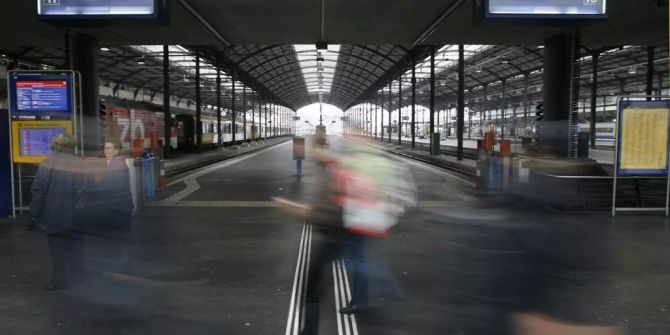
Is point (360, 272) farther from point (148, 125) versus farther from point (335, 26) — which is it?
point (148, 125)

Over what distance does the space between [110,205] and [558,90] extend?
11.1 metres

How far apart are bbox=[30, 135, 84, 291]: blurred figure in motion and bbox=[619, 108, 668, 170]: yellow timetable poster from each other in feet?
28.9

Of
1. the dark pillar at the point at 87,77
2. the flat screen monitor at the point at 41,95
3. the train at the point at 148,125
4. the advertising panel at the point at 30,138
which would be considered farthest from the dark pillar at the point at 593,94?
the advertising panel at the point at 30,138

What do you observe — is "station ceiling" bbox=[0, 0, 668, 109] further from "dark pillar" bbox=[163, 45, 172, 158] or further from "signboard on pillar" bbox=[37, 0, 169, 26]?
"dark pillar" bbox=[163, 45, 172, 158]

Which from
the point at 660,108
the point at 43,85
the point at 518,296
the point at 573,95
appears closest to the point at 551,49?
the point at 573,95

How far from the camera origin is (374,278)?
17.0ft

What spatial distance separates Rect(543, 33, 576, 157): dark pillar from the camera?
12.2 meters

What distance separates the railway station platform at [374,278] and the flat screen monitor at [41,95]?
2.04 meters

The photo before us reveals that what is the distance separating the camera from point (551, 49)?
1244 centimetres

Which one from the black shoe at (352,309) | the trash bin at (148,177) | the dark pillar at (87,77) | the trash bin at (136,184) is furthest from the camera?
the dark pillar at (87,77)

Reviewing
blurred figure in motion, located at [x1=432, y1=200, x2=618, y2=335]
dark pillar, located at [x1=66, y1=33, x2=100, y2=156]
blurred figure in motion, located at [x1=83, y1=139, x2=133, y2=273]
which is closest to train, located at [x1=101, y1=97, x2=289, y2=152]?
dark pillar, located at [x1=66, y1=33, x2=100, y2=156]

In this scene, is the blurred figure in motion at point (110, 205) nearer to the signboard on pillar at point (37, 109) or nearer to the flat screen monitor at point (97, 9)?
the flat screen monitor at point (97, 9)

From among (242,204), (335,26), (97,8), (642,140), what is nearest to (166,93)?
(335,26)

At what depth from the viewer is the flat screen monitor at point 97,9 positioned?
7.92 metres
